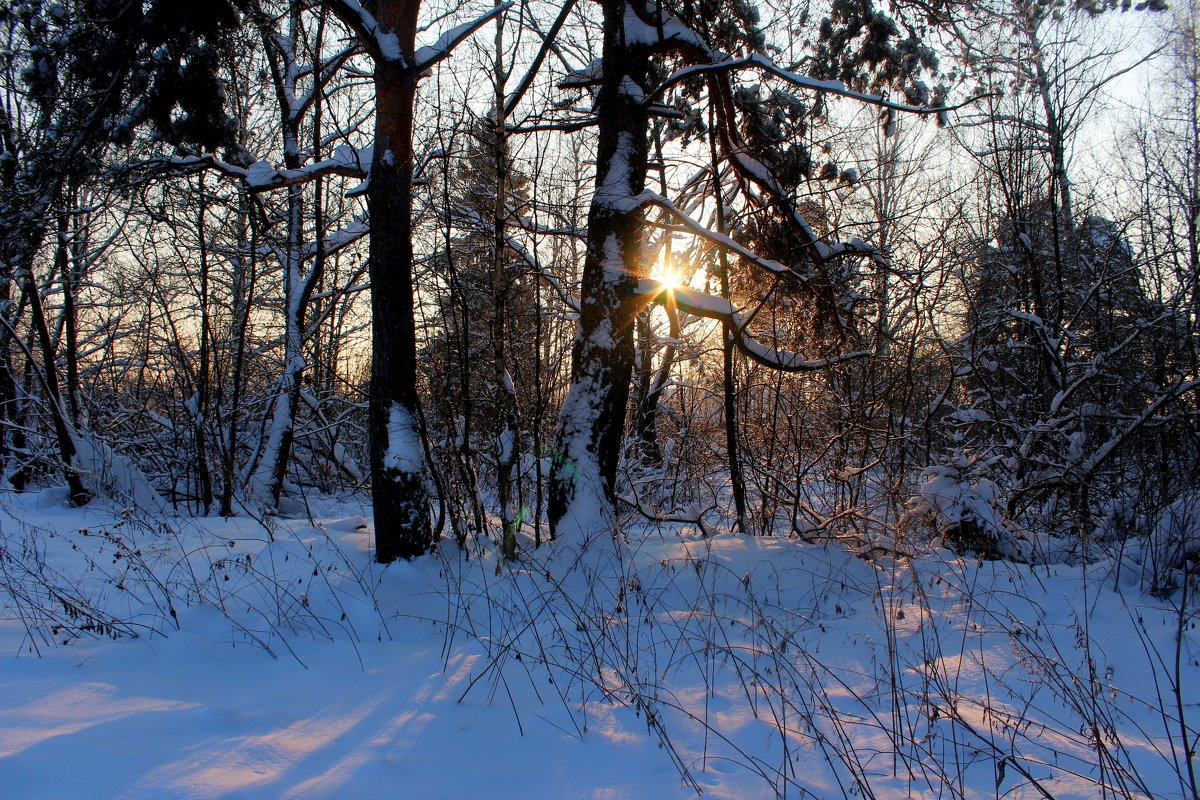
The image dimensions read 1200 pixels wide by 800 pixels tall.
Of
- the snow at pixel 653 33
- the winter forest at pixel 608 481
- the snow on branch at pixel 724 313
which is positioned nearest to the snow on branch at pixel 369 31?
the winter forest at pixel 608 481

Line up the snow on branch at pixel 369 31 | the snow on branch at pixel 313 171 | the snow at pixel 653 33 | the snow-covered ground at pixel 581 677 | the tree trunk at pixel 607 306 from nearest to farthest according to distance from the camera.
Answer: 1. the snow-covered ground at pixel 581 677
2. the snow on branch at pixel 369 31
3. the snow on branch at pixel 313 171
4. the tree trunk at pixel 607 306
5. the snow at pixel 653 33

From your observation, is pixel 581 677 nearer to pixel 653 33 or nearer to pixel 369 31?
pixel 369 31

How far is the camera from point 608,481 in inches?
220

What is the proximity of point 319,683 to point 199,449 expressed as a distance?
6336 millimetres

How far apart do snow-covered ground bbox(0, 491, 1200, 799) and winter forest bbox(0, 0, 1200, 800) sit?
0.03 meters

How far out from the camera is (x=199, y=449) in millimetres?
8094

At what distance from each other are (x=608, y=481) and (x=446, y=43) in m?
3.80

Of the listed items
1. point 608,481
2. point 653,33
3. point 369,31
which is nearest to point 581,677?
point 608,481

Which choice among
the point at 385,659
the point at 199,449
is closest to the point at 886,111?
the point at 385,659

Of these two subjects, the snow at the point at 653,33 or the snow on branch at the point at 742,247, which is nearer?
the snow on branch at the point at 742,247

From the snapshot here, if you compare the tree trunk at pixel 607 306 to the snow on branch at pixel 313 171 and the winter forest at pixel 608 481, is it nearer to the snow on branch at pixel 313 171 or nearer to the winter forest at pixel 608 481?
the winter forest at pixel 608 481

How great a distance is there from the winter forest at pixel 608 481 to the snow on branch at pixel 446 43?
0.09 ft

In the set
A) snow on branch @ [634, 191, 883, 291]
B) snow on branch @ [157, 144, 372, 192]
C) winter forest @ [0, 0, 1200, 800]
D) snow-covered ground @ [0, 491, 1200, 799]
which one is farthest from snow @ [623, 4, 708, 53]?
snow-covered ground @ [0, 491, 1200, 799]

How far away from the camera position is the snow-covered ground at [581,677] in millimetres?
2283
